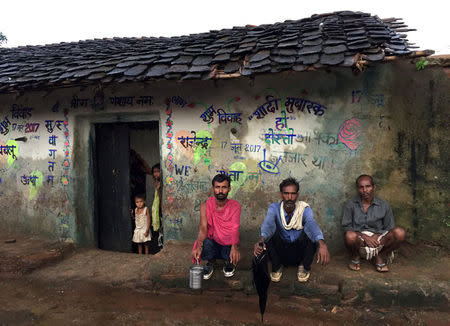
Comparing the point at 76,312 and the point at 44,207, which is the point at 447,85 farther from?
the point at 44,207

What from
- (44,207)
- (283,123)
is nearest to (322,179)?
(283,123)

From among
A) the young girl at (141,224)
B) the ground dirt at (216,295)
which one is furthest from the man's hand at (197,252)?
the young girl at (141,224)

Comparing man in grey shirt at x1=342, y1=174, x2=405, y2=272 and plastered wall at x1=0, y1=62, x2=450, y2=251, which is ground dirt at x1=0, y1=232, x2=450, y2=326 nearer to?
man in grey shirt at x1=342, y1=174, x2=405, y2=272

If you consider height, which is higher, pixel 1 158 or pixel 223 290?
pixel 1 158

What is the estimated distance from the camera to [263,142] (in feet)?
14.3

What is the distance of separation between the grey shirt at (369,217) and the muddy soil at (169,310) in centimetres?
91

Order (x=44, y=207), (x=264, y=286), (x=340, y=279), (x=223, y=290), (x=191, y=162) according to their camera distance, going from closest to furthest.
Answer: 1. (x=264, y=286)
2. (x=340, y=279)
3. (x=223, y=290)
4. (x=191, y=162)
5. (x=44, y=207)

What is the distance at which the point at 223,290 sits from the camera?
3658mm

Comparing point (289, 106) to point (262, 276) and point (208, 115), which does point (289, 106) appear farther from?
point (262, 276)

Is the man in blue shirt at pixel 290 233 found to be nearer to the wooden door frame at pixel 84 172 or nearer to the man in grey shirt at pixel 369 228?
the man in grey shirt at pixel 369 228

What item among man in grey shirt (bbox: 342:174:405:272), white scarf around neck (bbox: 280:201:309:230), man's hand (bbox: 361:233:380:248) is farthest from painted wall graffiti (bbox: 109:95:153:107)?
man's hand (bbox: 361:233:380:248)

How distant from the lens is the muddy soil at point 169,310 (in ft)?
10.4

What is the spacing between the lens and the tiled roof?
11.6 feet

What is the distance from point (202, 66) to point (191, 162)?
139 centimetres
